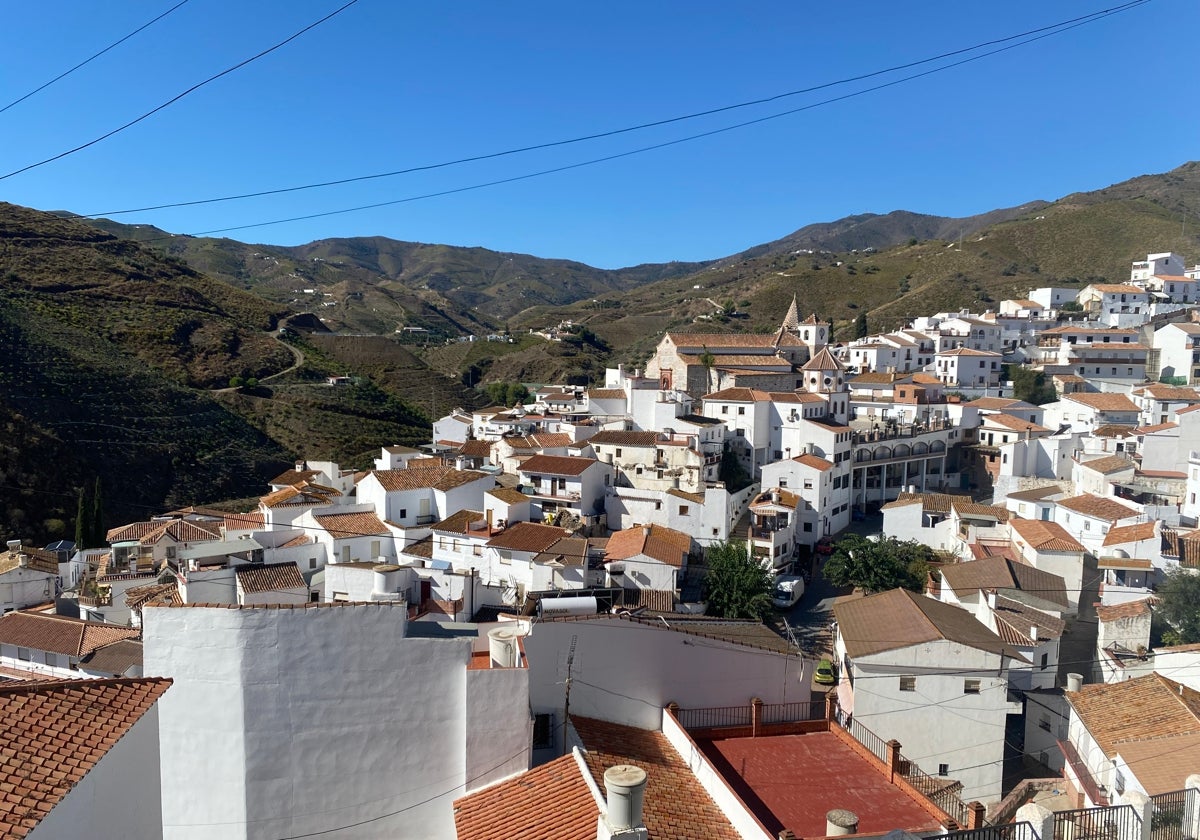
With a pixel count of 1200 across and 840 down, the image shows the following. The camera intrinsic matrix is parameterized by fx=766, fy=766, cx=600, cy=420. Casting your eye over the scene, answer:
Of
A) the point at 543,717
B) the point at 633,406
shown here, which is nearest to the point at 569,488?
the point at 633,406

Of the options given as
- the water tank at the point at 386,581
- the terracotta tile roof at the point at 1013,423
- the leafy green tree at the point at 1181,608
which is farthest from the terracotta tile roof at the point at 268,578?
the terracotta tile roof at the point at 1013,423

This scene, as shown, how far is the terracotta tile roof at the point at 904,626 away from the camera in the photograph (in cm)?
1348

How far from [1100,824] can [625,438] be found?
902 inches

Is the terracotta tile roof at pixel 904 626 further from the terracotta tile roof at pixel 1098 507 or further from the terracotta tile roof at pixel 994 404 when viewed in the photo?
the terracotta tile roof at pixel 994 404

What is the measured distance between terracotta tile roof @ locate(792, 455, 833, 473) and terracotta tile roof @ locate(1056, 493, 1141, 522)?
7.23 m

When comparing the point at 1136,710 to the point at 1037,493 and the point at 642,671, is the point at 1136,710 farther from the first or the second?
the point at 1037,493

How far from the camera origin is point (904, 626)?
46.3 feet

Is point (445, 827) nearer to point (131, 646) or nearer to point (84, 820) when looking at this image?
point (84, 820)

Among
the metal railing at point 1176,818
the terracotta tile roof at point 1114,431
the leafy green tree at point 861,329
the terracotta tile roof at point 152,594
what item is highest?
the leafy green tree at point 861,329

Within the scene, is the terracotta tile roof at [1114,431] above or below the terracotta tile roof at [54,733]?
below

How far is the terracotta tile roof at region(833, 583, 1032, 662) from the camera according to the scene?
13.5 meters

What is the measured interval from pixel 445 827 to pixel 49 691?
396cm

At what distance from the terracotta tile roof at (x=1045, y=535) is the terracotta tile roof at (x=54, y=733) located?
20873 mm

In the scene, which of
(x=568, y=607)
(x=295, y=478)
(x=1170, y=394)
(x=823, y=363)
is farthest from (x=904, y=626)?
(x=1170, y=394)
